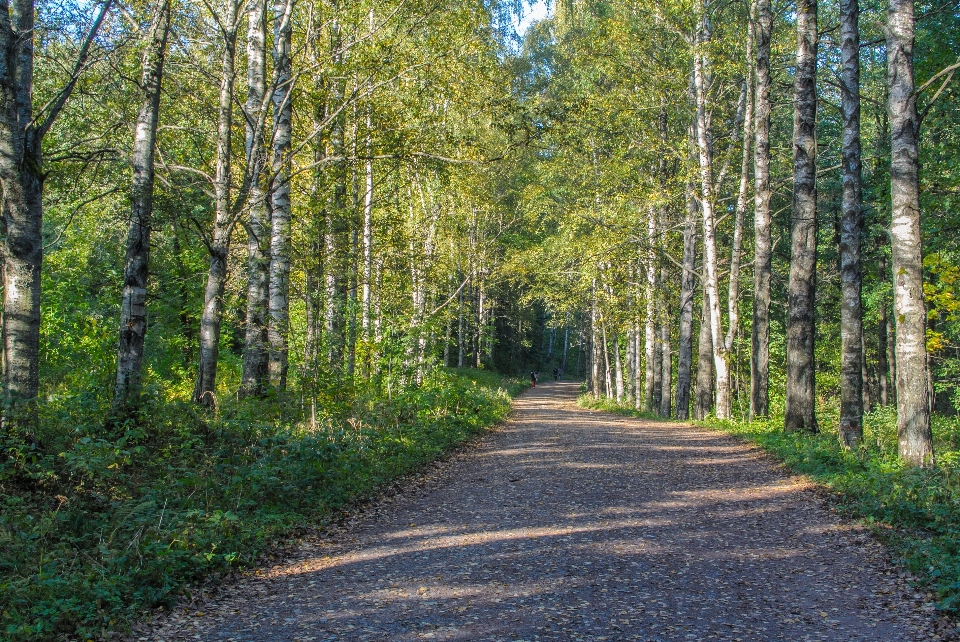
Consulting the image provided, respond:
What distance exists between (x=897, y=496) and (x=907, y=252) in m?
3.31

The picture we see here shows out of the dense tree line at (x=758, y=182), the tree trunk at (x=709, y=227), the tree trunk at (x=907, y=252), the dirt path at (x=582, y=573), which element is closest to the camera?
the dirt path at (x=582, y=573)

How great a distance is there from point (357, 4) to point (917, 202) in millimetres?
8840

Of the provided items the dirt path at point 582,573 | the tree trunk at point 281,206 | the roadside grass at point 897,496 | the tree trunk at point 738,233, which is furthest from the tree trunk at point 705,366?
the tree trunk at point 281,206

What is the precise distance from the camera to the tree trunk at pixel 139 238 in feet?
27.0

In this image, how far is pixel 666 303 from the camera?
918 inches

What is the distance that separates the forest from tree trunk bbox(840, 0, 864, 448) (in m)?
0.05

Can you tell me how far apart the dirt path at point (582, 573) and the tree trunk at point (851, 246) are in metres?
2.24

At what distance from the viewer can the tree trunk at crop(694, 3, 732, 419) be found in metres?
17.9

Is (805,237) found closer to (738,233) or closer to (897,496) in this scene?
(738,233)

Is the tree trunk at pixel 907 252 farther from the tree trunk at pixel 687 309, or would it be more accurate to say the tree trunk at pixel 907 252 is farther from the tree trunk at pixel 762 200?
the tree trunk at pixel 687 309

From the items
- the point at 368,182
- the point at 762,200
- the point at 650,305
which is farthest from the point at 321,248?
the point at 650,305

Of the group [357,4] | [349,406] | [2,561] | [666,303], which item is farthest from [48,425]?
[666,303]

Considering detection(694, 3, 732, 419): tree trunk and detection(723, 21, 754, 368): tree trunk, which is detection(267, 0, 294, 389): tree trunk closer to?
detection(694, 3, 732, 419): tree trunk

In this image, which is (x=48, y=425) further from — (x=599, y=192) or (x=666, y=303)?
(x=666, y=303)
